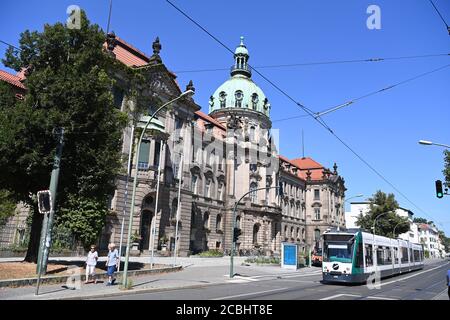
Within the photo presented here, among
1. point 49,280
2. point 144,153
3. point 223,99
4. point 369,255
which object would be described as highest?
point 223,99

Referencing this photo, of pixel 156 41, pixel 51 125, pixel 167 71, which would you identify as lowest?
pixel 51 125

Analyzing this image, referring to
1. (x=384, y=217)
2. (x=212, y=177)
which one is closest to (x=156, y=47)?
(x=212, y=177)

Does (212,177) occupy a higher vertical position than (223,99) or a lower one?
lower

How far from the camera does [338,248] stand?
74.9 feet

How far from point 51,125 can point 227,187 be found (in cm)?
4054

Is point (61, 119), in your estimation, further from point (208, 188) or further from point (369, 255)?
point (208, 188)

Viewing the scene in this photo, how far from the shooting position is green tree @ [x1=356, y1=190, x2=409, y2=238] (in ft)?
226

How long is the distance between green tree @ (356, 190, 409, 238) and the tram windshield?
1910 inches

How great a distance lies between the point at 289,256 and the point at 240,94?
34504mm
